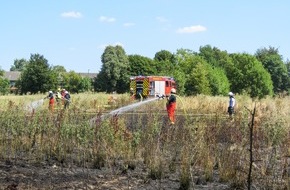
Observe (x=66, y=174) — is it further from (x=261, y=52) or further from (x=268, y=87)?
(x=261, y=52)

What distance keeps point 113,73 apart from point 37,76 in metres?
26.1

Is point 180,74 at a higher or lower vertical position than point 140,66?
lower

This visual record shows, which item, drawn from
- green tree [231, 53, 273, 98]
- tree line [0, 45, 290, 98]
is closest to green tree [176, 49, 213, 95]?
tree line [0, 45, 290, 98]

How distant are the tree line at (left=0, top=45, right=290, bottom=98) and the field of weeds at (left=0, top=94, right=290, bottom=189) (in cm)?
4720

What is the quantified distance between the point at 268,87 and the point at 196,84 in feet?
35.5

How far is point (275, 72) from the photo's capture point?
9350 cm

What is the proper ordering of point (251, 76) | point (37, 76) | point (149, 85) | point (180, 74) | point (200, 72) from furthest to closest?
point (200, 72) < point (251, 76) < point (180, 74) < point (37, 76) < point (149, 85)

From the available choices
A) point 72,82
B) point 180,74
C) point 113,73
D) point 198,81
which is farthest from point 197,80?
point 72,82

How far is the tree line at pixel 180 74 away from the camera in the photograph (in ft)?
215

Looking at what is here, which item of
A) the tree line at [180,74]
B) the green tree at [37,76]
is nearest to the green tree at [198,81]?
the tree line at [180,74]

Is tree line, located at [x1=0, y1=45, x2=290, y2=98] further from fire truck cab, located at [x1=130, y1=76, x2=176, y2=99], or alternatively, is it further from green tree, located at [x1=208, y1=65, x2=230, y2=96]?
fire truck cab, located at [x1=130, y1=76, x2=176, y2=99]

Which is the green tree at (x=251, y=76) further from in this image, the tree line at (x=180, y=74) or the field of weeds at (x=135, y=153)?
the field of weeds at (x=135, y=153)

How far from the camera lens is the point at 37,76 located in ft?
211

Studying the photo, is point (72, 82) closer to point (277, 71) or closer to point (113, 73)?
point (113, 73)
